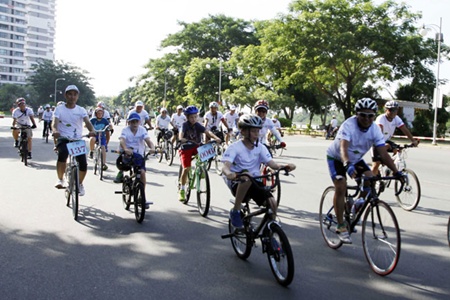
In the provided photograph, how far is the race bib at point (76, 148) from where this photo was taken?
23.2 ft

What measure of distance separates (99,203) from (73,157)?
3.59ft

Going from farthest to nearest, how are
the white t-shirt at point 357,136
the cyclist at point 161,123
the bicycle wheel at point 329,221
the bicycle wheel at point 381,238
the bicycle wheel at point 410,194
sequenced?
the cyclist at point 161,123 → the bicycle wheel at point 410,194 → the bicycle wheel at point 329,221 → the white t-shirt at point 357,136 → the bicycle wheel at point 381,238

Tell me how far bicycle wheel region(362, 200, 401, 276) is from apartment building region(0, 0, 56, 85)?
14002cm

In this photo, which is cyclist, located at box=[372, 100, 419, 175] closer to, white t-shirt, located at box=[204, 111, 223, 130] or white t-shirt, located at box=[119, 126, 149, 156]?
white t-shirt, located at box=[119, 126, 149, 156]

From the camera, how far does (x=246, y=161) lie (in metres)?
5.00

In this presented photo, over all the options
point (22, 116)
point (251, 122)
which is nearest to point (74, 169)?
point (251, 122)

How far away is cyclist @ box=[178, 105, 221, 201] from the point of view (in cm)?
822

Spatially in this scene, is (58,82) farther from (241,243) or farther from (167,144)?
(241,243)

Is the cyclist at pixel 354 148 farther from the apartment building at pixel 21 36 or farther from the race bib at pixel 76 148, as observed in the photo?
the apartment building at pixel 21 36

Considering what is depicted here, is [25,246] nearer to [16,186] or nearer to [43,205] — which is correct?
[43,205]

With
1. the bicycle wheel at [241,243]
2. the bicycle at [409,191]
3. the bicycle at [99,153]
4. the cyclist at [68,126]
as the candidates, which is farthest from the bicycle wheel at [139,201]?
the bicycle at [99,153]

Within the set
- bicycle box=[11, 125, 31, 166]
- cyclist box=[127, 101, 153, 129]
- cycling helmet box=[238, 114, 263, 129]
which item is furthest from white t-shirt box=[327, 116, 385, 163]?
bicycle box=[11, 125, 31, 166]

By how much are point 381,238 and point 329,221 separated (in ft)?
3.33

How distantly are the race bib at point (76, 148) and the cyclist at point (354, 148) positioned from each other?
3722 millimetres
